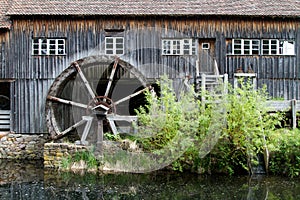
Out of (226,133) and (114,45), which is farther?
(114,45)

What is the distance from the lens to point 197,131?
41.4 feet

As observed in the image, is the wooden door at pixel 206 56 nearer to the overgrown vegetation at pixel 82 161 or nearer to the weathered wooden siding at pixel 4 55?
the overgrown vegetation at pixel 82 161

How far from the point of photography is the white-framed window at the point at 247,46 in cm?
1664

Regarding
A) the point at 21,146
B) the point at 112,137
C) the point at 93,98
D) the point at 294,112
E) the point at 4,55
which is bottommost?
the point at 21,146

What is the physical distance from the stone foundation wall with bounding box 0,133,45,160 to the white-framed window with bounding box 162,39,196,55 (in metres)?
5.71

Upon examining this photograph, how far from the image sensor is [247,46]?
1666 centimetres

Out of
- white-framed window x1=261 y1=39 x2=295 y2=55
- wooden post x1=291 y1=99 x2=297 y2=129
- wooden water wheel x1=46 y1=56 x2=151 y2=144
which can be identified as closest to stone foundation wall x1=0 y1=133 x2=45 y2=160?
wooden water wheel x1=46 y1=56 x2=151 y2=144

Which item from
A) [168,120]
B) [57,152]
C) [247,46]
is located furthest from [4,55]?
[247,46]

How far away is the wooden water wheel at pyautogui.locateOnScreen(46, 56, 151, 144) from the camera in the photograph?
14539 mm

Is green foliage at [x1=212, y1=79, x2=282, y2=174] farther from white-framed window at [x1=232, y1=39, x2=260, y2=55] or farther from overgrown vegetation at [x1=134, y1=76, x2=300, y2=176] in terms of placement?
white-framed window at [x1=232, y1=39, x2=260, y2=55]

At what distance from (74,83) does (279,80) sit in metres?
7.99

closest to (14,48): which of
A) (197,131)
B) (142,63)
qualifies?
(142,63)

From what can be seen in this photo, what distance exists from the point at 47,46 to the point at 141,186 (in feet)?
24.4

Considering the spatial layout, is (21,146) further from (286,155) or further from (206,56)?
(286,155)
